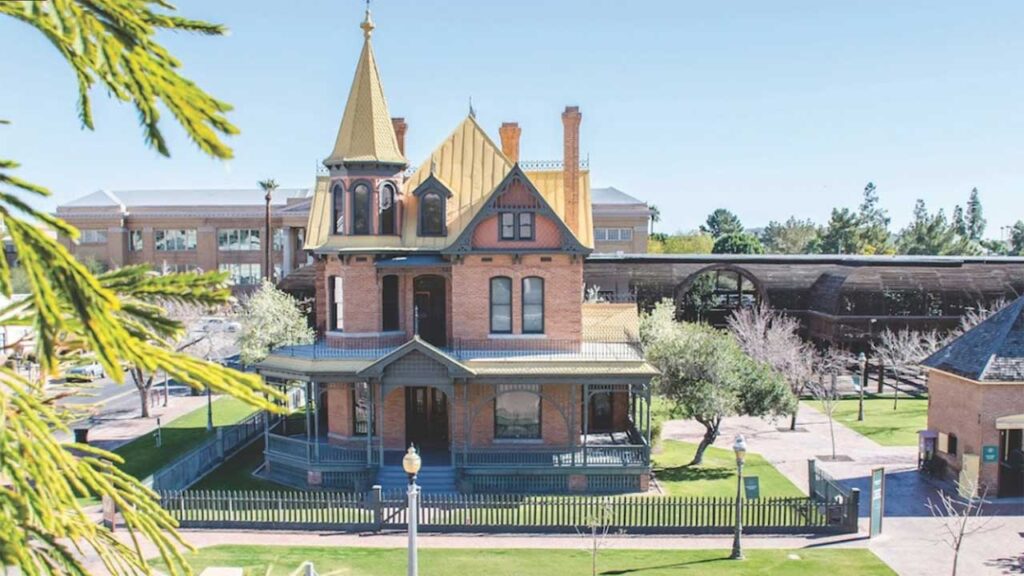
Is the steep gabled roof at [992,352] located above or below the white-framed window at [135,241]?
below

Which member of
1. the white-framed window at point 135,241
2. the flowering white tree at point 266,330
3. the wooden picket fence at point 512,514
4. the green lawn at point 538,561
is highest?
the white-framed window at point 135,241

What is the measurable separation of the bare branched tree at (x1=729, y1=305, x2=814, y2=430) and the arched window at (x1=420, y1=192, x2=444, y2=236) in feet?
60.5

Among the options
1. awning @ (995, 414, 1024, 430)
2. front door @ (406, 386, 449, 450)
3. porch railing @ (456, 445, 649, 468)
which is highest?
awning @ (995, 414, 1024, 430)

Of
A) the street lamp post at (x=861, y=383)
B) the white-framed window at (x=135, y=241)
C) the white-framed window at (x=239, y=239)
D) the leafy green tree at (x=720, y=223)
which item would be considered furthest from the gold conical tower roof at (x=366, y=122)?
the leafy green tree at (x=720, y=223)

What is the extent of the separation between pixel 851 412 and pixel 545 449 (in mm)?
21340

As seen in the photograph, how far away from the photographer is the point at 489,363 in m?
29.1

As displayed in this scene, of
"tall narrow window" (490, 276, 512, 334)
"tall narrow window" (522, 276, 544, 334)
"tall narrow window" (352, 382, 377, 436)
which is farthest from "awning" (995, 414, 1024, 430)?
"tall narrow window" (352, 382, 377, 436)

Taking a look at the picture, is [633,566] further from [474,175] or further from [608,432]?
[474,175]

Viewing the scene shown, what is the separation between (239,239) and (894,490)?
72.2 metres

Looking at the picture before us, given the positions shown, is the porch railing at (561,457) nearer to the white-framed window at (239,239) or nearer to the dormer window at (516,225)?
the dormer window at (516,225)

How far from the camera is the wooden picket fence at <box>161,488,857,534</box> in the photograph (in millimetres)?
24625

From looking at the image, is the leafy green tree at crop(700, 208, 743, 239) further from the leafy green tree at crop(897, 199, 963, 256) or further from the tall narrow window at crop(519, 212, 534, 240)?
the tall narrow window at crop(519, 212, 534, 240)

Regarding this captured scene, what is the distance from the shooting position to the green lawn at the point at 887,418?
3731cm

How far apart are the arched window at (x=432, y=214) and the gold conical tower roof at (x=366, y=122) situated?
65.4 inches
